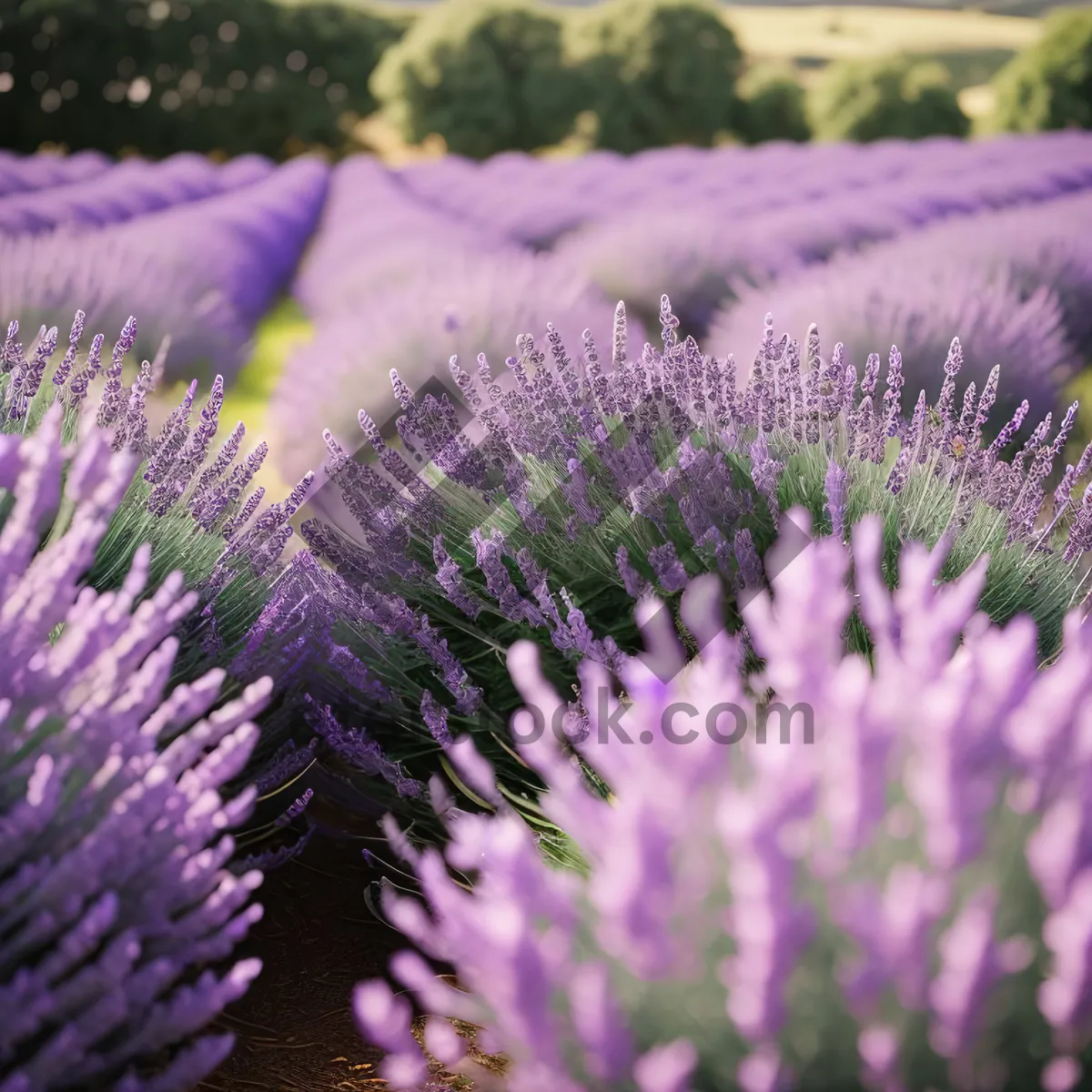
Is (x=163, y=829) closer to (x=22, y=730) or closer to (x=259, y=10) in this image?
(x=22, y=730)

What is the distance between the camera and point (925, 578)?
3.13 feet

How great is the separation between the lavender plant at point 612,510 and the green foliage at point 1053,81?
31399 millimetres

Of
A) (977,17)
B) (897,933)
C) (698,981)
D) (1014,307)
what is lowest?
(977,17)

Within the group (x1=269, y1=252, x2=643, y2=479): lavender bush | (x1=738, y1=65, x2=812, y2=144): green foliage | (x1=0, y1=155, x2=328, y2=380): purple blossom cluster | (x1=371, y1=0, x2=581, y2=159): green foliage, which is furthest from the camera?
(x1=738, y1=65, x2=812, y2=144): green foliage

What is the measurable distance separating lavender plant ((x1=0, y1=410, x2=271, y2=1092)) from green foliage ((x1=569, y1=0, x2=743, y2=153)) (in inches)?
1265

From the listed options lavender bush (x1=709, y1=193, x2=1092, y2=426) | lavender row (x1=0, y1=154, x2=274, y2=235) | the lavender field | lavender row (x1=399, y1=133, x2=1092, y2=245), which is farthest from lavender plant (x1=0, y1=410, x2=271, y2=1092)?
lavender row (x1=399, y1=133, x2=1092, y2=245)

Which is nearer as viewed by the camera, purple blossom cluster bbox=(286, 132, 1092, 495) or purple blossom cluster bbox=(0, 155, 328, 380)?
purple blossom cluster bbox=(286, 132, 1092, 495)

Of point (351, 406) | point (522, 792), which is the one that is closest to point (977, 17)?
point (351, 406)

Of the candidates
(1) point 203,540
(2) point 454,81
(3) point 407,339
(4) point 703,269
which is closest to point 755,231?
(4) point 703,269

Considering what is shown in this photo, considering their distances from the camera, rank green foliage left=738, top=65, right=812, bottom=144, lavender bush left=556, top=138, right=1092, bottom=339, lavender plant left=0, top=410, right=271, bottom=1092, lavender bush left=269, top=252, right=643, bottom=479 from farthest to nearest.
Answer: green foliage left=738, top=65, right=812, bottom=144 < lavender bush left=556, top=138, right=1092, bottom=339 < lavender bush left=269, top=252, right=643, bottom=479 < lavender plant left=0, top=410, right=271, bottom=1092

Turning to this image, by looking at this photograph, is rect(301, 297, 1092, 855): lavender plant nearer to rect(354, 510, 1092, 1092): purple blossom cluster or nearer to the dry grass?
rect(354, 510, 1092, 1092): purple blossom cluster

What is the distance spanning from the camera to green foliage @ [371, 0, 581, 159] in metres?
31.0

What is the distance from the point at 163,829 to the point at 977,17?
5235cm

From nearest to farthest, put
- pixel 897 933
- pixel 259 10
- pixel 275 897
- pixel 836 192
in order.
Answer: pixel 897 933 < pixel 275 897 < pixel 836 192 < pixel 259 10
